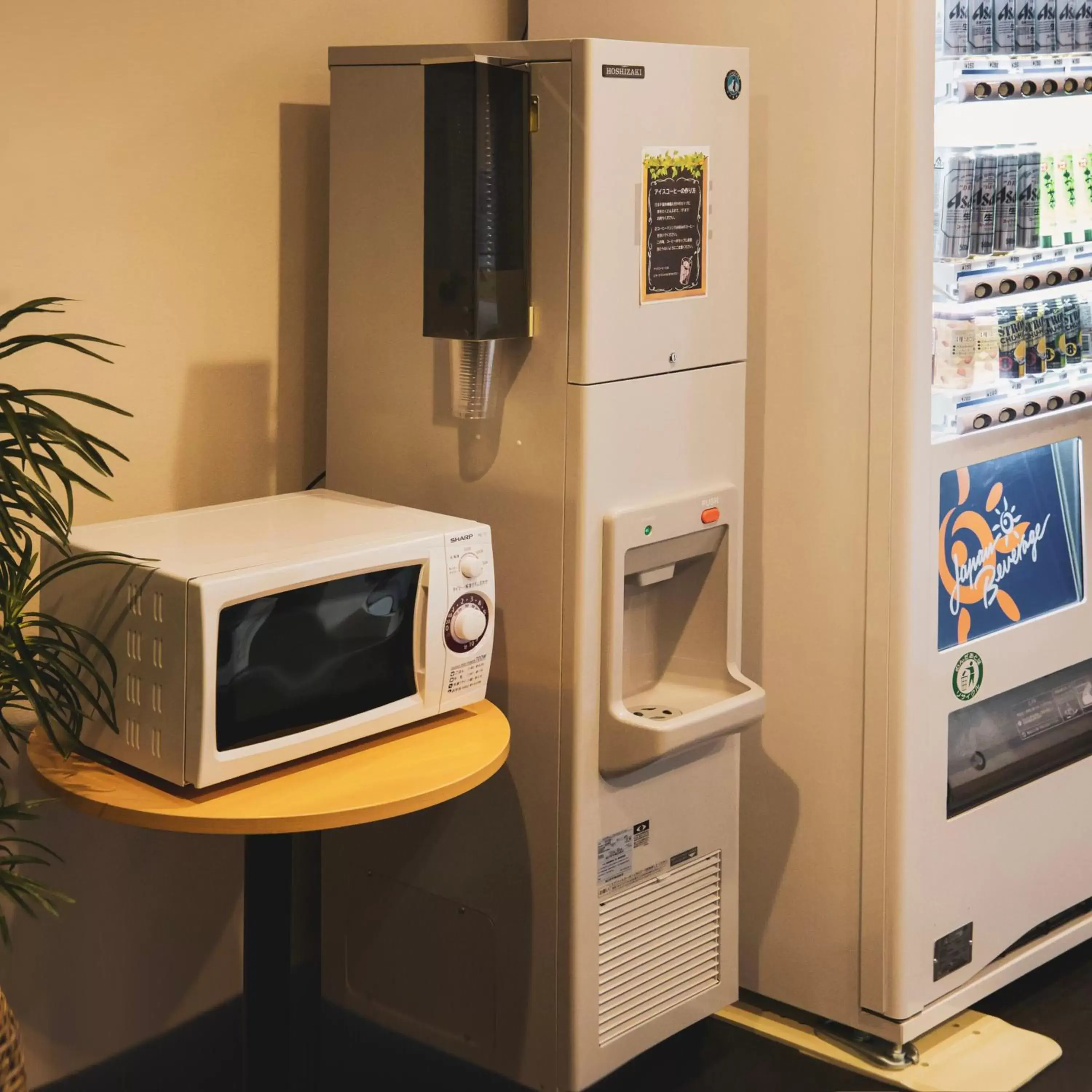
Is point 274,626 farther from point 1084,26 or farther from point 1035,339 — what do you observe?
point 1084,26

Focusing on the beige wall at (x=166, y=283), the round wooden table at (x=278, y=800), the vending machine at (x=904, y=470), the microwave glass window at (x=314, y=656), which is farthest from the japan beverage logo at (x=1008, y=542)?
the beige wall at (x=166, y=283)

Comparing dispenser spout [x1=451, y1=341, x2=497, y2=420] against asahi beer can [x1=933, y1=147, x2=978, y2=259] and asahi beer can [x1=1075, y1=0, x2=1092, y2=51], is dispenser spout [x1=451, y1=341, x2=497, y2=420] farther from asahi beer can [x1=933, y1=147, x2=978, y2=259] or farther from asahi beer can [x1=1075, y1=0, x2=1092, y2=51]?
asahi beer can [x1=1075, y1=0, x2=1092, y2=51]

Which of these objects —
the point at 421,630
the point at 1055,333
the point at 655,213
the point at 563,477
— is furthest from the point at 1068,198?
the point at 421,630

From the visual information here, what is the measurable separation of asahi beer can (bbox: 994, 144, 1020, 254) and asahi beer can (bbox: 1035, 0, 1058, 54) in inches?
8.4

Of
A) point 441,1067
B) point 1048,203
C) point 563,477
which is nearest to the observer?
point 563,477

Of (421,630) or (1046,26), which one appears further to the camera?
(1046,26)

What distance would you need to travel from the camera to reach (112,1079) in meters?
2.61

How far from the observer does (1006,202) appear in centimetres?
277

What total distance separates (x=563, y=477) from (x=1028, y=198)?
1171mm

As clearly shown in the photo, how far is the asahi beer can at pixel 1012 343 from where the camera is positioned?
2.82 metres

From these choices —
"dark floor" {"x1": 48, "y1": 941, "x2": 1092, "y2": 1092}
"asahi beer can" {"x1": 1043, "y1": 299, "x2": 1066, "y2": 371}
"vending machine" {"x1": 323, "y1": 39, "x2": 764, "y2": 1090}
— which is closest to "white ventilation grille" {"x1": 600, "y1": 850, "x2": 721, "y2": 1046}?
"vending machine" {"x1": 323, "y1": 39, "x2": 764, "y2": 1090}

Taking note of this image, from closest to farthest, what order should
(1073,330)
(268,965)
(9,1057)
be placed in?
(9,1057) < (268,965) < (1073,330)

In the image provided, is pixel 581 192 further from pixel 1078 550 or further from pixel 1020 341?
pixel 1078 550

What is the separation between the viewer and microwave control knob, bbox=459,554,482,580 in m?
2.23
